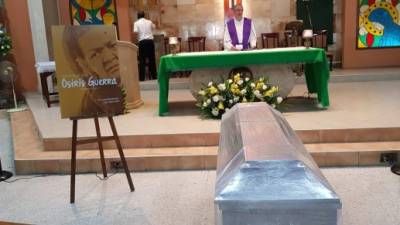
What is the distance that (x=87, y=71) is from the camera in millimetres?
3199

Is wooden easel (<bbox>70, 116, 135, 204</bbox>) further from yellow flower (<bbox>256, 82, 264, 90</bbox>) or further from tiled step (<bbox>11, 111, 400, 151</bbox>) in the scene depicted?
yellow flower (<bbox>256, 82, 264, 90</bbox>)

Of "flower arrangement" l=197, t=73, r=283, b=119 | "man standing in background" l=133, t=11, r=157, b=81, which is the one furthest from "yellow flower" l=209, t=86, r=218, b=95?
"man standing in background" l=133, t=11, r=157, b=81

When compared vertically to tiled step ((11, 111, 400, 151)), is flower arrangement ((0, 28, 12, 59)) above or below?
above

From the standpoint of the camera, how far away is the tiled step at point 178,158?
3889mm

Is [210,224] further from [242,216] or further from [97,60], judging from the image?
[242,216]

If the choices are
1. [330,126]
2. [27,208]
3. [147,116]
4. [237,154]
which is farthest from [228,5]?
[237,154]

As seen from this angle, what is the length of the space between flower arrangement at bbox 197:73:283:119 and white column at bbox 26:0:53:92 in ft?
13.9

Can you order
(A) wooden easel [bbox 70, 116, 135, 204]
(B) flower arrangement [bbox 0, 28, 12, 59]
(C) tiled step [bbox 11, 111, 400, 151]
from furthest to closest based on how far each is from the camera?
(B) flower arrangement [bbox 0, 28, 12, 59], (C) tiled step [bbox 11, 111, 400, 151], (A) wooden easel [bbox 70, 116, 135, 204]

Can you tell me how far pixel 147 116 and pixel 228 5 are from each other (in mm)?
5921

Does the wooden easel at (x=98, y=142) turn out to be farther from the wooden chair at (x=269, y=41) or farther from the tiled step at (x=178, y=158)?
the wooden chair at (x=269, y=41)

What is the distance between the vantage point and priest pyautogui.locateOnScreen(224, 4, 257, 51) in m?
5.79

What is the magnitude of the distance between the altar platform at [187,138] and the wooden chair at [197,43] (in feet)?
17.0

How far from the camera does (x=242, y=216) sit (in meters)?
0.99

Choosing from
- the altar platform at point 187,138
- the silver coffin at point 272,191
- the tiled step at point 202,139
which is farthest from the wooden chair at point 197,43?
the silver coffin at point 272,191
